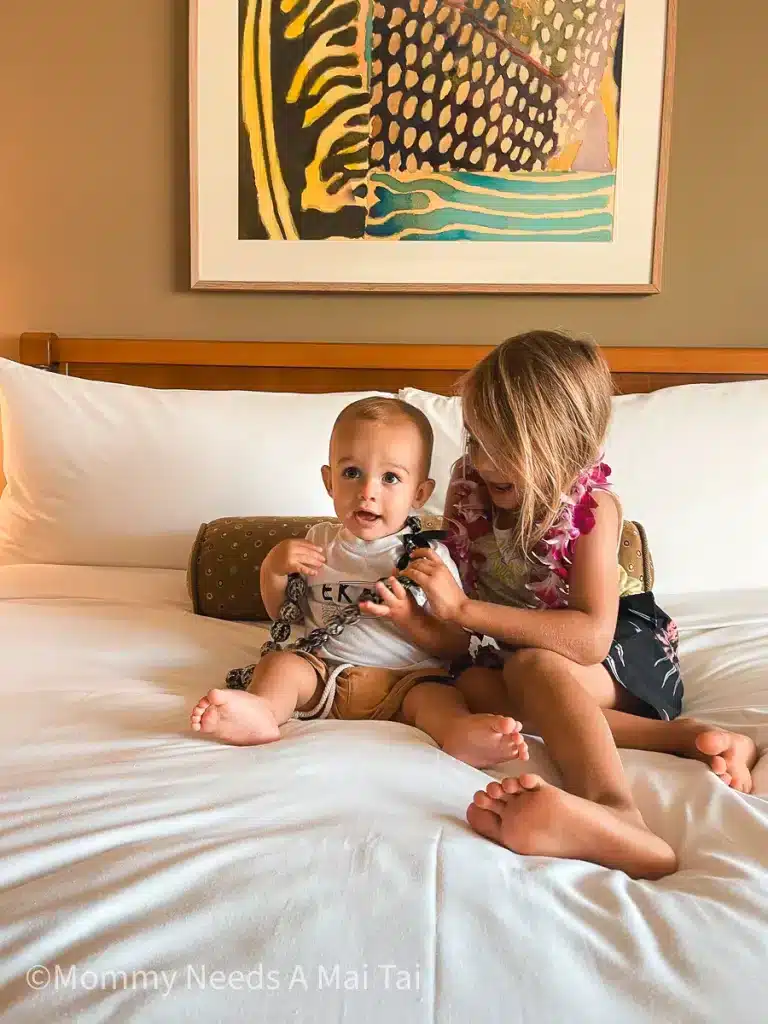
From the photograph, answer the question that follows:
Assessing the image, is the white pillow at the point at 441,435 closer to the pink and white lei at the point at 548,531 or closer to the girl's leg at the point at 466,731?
the pink and white lei at the point at 548,531

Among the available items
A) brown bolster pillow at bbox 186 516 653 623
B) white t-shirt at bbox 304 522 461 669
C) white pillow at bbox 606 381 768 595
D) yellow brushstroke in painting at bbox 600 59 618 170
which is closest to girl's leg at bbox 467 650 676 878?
white t-shirt at bbox 304 522 461 669

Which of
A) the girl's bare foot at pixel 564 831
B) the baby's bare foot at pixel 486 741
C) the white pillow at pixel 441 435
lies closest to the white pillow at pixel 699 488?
the white pillow at pixel 441 435

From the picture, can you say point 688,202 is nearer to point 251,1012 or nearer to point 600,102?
point 600,102

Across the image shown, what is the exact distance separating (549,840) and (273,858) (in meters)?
0.24

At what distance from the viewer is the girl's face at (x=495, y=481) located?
1159mm

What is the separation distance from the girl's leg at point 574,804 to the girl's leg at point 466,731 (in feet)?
0.18

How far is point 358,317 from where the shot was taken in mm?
2164

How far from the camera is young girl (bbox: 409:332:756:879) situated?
1.01 m

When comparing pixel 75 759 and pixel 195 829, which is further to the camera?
pixel 75 759

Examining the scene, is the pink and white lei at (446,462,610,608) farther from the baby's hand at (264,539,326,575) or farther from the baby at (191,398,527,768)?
the baby's hand at (264,539,326,575)

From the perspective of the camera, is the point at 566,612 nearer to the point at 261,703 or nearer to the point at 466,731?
the point at 466,731

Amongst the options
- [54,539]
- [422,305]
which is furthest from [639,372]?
[54,539]

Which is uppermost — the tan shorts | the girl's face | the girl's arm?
the girl's face

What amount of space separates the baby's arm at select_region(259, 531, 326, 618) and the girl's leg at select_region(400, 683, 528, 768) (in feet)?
0.81
